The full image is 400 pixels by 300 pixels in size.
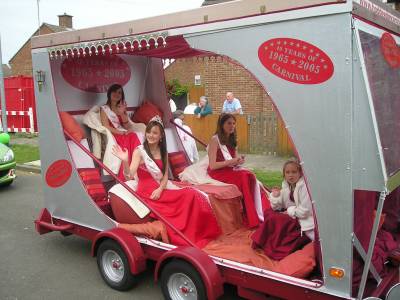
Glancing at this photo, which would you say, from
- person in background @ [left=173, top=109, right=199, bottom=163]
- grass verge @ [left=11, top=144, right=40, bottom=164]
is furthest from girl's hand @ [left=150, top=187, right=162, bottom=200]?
grass verge @ [left=11, top=144, right=40, bottom=164]

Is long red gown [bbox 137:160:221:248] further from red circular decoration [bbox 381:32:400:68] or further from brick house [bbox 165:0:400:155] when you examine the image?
red circular decoration [bbox 381:32:400:68]

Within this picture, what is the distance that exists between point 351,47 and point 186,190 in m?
2.14

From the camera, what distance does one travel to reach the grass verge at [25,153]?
37.1ft

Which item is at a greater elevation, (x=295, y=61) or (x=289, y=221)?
(x=295, y=61)

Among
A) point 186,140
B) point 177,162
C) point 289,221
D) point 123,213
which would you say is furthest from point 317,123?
point 186,140

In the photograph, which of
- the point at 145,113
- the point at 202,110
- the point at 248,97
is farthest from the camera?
the point at 248,97

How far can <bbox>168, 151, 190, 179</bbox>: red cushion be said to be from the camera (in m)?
5.85

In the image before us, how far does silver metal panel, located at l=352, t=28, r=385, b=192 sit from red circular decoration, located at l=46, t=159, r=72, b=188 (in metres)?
3.06

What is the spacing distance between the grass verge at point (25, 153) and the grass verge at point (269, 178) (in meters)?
6.31

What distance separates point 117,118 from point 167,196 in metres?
1.64

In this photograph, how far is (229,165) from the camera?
4805 mm

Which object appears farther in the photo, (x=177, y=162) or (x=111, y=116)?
(x=177, y=162)

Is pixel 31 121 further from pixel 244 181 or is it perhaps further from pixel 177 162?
pixel 244 181

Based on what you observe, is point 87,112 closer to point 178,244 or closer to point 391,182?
point 178,244
